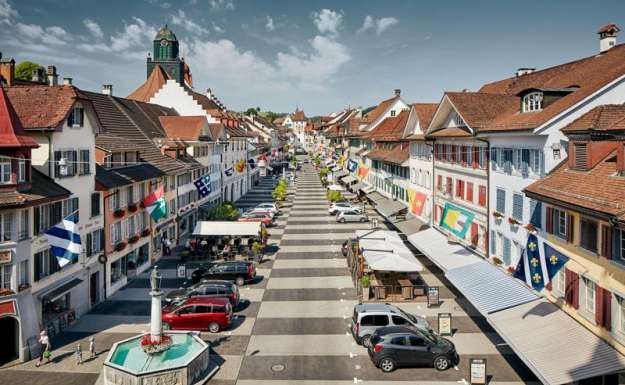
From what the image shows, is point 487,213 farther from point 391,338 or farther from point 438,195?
point 391,338

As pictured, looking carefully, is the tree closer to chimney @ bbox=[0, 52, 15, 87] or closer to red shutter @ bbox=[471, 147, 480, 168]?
chimney @ bbox=[0, 52, 15, 87]

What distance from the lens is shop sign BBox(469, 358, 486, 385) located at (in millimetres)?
19875

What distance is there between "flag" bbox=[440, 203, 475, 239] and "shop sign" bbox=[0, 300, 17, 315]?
90.9 ft

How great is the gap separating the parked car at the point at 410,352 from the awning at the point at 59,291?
662 inches

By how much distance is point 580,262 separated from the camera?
1952 cm

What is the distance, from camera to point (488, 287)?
26.2 meters

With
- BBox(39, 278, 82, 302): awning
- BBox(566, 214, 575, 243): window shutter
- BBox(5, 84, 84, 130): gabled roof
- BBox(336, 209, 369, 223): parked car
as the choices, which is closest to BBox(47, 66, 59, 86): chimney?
BBox(5, 84, 84, 130): gabled roof

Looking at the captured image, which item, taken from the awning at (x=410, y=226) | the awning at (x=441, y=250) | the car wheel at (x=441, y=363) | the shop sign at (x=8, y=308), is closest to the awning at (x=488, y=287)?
the awning at (x=441, y=250)

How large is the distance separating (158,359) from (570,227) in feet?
60.6

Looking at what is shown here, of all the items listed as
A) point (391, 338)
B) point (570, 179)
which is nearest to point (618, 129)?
point (570, 179)

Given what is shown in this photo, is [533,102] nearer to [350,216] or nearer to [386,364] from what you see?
[386,364]

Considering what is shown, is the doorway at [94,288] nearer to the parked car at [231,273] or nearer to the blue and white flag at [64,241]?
the parked car at [231,273]

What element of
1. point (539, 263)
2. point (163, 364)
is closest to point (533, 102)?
point (539, 263)

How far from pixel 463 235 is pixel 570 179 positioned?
1544 cm
